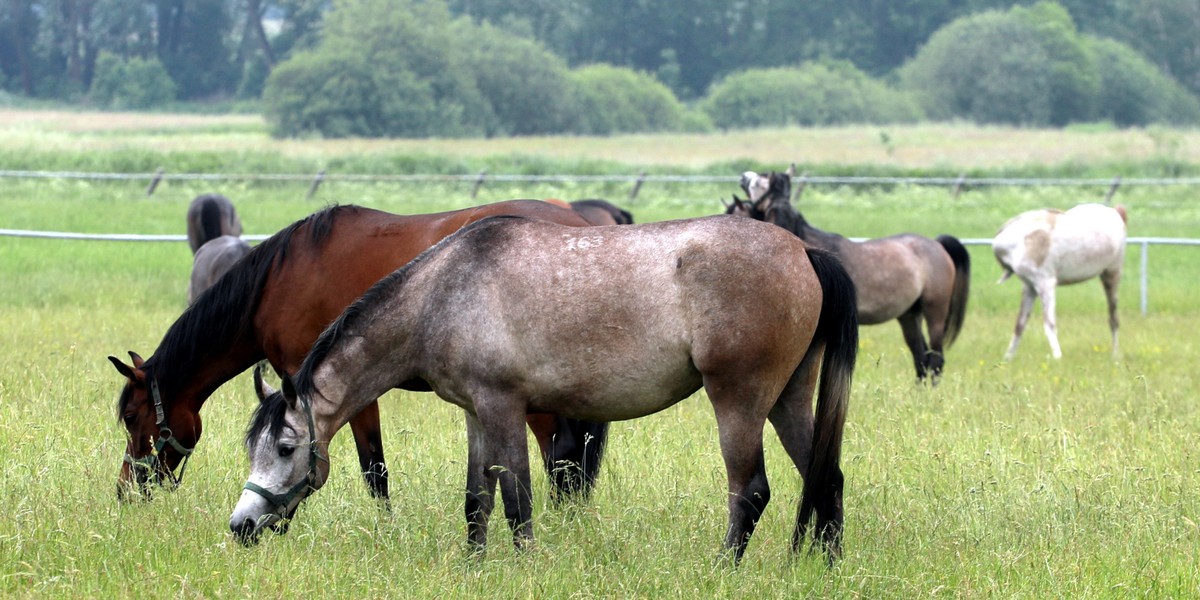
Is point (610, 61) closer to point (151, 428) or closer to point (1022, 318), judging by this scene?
point (1022, 318)

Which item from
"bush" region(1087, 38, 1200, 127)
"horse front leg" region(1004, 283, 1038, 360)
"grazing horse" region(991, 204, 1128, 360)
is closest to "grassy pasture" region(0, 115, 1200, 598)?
"horse front leg" region(1004, 283, 1038, 360)

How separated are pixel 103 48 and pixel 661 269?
76.4 meters

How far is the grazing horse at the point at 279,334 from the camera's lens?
568 centimetres

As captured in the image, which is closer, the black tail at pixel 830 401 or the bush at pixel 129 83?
the black tail at pixel 830 401

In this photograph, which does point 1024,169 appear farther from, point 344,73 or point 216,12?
point 216,12

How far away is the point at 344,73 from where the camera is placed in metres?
52.3

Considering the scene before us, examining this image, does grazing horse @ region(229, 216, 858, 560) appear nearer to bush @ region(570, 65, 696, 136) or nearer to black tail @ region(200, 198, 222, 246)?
black tail @ region(200, 198, 222, 246)

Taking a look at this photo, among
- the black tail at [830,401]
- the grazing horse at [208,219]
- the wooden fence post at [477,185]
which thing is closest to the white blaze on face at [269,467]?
the black tail at [830,401]

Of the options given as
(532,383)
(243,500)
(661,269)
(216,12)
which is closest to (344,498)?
(243,500)

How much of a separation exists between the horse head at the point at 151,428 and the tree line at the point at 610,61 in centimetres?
4584

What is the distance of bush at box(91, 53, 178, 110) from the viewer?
223 feet

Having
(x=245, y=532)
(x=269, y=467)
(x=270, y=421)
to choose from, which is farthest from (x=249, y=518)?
(x=270, y=421)

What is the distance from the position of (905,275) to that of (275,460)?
22.2ft

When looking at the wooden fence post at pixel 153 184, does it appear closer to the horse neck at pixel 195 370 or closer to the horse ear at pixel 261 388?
the horse neck at pixel 195 370
